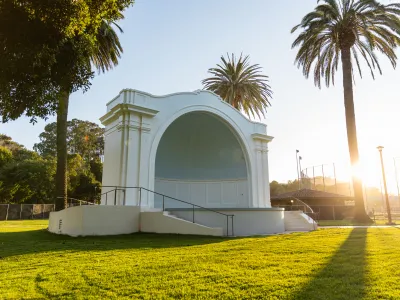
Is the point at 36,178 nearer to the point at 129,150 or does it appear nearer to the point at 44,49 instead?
the point at 129,150

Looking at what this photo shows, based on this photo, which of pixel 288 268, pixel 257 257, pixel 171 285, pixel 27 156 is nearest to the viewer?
pixel 171 285

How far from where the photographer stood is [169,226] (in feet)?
43.9

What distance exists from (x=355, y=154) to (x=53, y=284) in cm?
2186

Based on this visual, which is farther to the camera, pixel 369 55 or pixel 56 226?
pixel 369 55

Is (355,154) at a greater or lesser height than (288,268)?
greater

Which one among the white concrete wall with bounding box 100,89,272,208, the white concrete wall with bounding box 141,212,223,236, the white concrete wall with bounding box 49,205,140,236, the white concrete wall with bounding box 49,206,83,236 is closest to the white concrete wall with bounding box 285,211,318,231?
the white concrete wall with bounding box 141,212,223,236

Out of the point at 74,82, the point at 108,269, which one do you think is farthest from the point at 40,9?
the point at 108,269

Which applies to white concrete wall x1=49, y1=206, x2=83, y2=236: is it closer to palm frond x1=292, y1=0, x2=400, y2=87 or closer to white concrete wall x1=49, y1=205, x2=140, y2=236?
white concrete wall x1=49, y1=205, x2=140, y2=236

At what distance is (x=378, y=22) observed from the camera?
2222 centimetres

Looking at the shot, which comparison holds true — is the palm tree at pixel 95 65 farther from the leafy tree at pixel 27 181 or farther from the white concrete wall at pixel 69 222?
the leafy tree at pixel 27 181

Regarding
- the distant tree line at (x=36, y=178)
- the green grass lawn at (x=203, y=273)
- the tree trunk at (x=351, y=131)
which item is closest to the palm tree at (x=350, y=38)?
the tree trunk at (x=351, y=131)

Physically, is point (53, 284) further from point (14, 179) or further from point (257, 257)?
point (14, 179)

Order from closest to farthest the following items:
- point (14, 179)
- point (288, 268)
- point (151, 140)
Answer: point (288, 268), point (151, 140), point (14, 179)

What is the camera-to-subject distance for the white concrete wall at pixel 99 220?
12.5 meters
